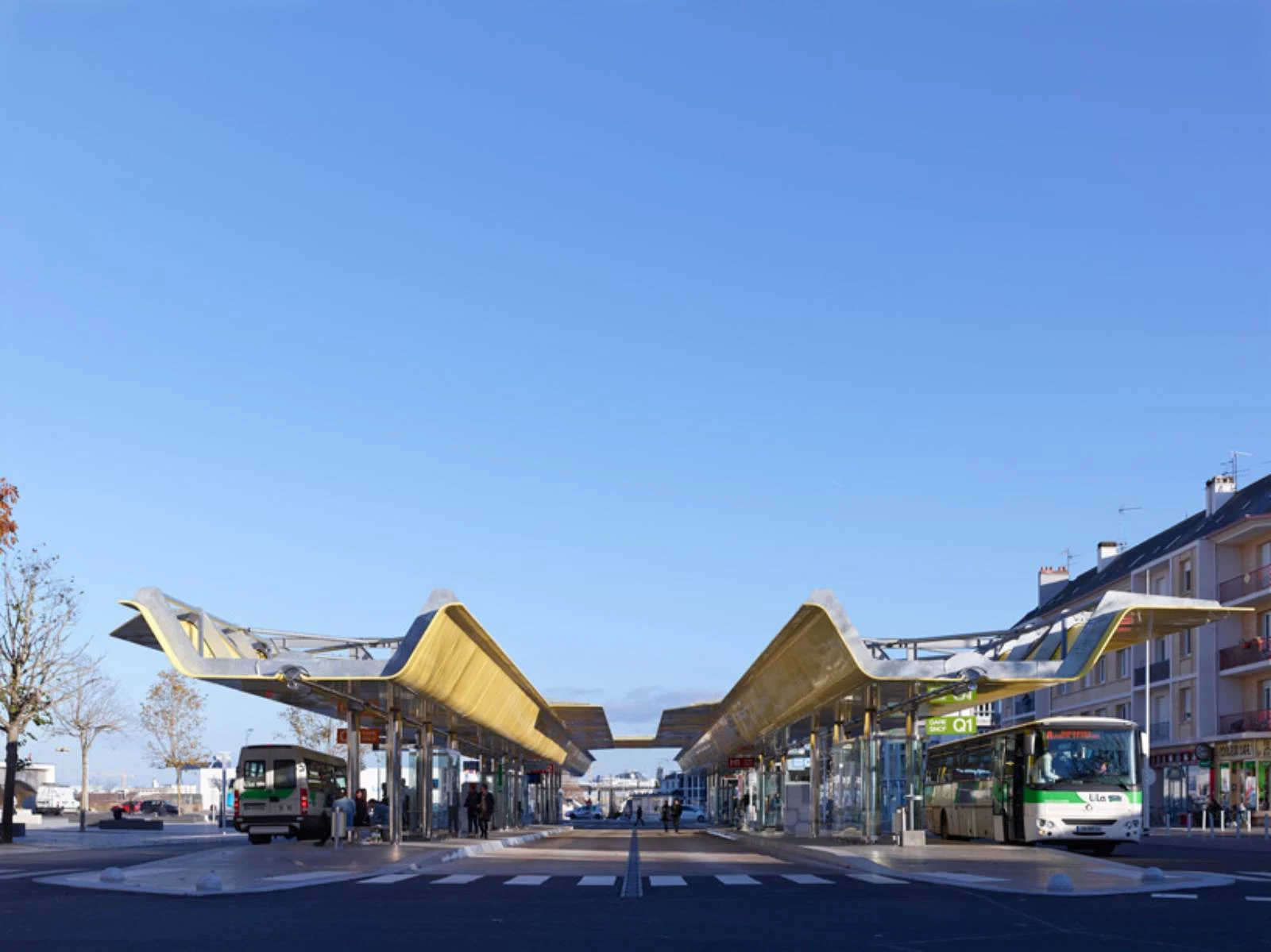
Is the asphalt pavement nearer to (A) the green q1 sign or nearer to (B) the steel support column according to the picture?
(B) the steel support column

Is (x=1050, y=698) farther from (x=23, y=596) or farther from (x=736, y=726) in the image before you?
(x=23, y=596)

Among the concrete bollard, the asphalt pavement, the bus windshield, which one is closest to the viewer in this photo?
the asphalt pavement

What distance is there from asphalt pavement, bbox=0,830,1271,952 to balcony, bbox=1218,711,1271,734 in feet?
142

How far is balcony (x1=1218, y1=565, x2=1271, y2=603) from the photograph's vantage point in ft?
222

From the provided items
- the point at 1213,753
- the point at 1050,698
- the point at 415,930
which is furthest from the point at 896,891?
the point at 1050,698

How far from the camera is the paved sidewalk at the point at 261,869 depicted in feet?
70.2

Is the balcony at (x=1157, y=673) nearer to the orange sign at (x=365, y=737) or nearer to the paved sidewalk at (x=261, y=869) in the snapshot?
the orange sign at (x=365, y=737)

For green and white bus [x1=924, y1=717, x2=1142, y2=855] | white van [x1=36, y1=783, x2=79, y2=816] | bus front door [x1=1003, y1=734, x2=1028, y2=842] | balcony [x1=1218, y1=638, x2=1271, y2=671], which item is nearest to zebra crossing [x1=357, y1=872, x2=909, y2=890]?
green and white bus [x1=924, y1=717, x2=1142, y2=855]

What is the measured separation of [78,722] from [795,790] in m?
32.9

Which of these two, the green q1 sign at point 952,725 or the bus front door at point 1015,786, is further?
the green q1 sign at point 952,725

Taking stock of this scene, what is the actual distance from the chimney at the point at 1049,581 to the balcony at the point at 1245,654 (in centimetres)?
3447

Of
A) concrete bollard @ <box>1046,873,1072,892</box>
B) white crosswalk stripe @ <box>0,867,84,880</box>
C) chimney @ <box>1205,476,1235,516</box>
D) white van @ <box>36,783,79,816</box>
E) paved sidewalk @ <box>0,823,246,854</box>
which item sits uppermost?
chimney @ <box>1205,476,1235,516</box>

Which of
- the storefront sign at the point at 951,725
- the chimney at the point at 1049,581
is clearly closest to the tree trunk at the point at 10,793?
the storefront sign at the point at 951,725

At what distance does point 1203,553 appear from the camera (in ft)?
240
